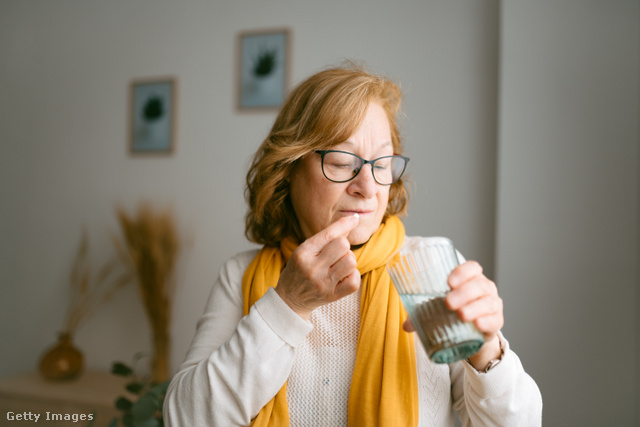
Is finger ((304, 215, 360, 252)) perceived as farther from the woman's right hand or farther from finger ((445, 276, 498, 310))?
finger ((445, 276, 498, 310))

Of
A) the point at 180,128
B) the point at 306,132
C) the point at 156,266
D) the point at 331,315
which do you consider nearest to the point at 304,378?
the point at 331,315

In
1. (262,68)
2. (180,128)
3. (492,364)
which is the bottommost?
(492,364)

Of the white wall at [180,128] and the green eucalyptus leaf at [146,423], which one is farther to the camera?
the white wall at [180,128]

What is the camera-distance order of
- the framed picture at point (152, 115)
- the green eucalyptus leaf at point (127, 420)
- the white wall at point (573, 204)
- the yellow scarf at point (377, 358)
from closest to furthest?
the yellow scarf at point (377, 358) → the white wall at point (573, 204) → the green eucalyptus leaf at point (127, 420) → the framed picture at point (152, 115)

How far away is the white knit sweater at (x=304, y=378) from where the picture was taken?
0.80 metres

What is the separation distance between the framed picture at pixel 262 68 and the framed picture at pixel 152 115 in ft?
1.44

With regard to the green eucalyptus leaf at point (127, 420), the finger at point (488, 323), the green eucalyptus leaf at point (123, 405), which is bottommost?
the green eucalyptus leaf at point (127, 420)

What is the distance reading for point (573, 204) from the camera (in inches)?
62.7

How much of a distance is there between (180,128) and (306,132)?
1.56 metres

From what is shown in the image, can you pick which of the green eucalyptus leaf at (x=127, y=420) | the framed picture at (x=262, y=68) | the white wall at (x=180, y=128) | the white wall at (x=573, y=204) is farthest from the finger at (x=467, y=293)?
the framed picture at (x=262, y=68)

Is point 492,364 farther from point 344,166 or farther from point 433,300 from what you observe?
point 344,166

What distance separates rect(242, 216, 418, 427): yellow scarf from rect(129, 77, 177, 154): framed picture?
1.64m

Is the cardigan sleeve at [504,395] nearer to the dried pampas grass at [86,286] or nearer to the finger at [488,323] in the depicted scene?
the finger at [488,323]

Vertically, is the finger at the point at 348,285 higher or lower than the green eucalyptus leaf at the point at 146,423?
higher
